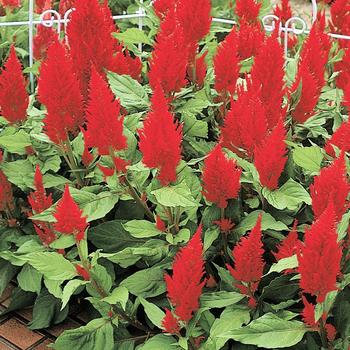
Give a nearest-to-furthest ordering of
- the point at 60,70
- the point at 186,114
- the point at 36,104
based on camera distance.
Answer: the point at 60,70, the point at 186,114, the point at 36,104

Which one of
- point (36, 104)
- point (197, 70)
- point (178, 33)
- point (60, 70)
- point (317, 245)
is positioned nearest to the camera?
point (317, 245)

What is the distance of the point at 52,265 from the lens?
6.85 ft

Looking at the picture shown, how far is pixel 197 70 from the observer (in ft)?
8.71

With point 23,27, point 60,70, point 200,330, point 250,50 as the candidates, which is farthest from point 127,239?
point 23,27

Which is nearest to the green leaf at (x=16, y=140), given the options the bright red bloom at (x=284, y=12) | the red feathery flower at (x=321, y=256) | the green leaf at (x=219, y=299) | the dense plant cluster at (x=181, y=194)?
the dense plant cluster at (x=181, y=194)

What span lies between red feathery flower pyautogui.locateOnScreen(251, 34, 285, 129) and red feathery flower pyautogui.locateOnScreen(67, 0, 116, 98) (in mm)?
566

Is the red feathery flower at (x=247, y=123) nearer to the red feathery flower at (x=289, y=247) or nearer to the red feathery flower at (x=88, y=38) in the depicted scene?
the red feathery flower at (x=289, y=247)

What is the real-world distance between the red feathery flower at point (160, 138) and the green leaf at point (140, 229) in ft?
1.06

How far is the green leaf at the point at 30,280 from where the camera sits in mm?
2549

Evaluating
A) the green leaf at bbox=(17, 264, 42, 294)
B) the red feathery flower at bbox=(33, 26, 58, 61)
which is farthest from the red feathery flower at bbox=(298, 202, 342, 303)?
the red feathery flower at bbox=(33, 26, 58, 61)

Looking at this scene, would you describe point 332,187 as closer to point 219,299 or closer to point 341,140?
point 341,140

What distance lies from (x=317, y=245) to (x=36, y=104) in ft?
6.33

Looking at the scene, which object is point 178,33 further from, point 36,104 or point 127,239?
point 36,104

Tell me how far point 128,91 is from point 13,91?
1.36 ft
